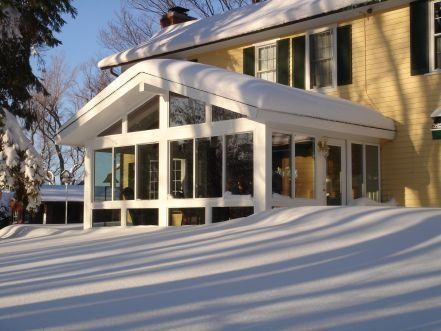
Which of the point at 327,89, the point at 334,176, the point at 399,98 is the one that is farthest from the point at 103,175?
the point at 399,98

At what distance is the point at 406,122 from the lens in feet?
44.9

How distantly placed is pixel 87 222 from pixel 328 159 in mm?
6253

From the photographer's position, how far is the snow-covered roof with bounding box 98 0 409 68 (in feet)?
47.0

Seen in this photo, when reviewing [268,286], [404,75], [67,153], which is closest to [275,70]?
[404,75]

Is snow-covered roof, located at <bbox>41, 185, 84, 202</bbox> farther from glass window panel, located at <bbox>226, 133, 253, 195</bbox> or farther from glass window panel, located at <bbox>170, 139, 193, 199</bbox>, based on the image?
glass window panel, located at <bbox>226, 133, 253, 195</bbox>

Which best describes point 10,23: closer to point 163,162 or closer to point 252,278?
point 163,162

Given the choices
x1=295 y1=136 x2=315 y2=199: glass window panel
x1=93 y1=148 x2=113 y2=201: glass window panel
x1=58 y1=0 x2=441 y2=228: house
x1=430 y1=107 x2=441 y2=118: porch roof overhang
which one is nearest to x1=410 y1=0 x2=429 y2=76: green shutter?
x1=58 y1=0 x2=441 y2=228: house

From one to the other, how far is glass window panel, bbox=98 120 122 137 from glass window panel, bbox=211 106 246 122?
2986 mm

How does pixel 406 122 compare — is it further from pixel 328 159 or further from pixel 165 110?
pixel 165 110

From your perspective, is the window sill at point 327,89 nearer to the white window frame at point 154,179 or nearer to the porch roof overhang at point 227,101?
the porch roof overhang at point 227,101

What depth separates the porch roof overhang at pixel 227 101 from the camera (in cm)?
1120

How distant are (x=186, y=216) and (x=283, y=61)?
531 cm

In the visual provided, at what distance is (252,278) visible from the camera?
6.56 metres

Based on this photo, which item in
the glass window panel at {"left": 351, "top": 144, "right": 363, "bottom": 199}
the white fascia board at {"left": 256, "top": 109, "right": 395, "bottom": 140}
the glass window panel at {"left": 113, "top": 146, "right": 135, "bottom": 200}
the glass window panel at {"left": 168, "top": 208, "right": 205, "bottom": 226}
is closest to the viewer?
the white fascia board at {"left": 256, "top": 109, "right": 395, "bottom": 140}
